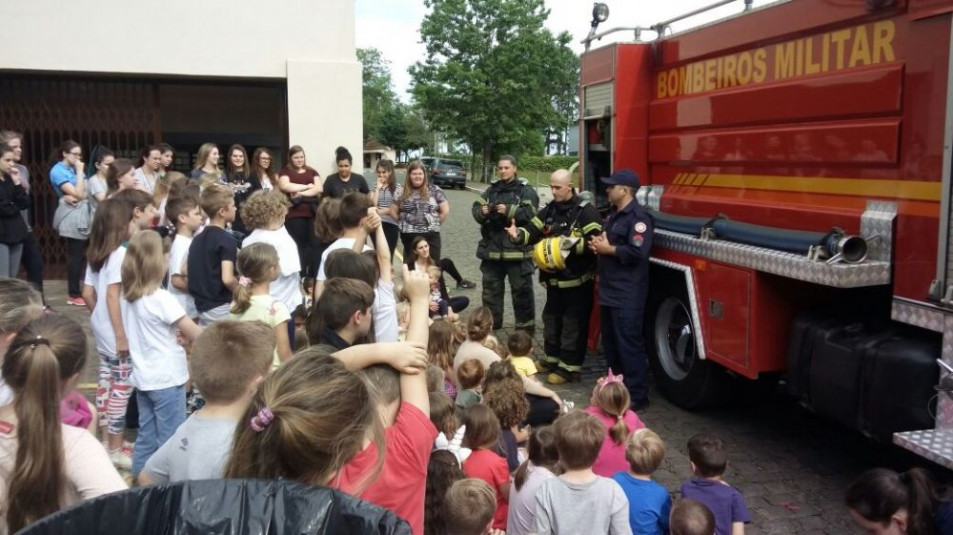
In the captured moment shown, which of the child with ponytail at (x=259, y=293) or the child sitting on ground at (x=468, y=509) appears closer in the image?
the child sitting on ground at (x=468, y=509)

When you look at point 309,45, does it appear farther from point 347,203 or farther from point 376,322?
point 376,322

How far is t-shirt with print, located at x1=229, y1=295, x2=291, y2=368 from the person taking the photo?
413 centimetres

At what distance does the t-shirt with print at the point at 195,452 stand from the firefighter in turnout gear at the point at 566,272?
13.4 feet

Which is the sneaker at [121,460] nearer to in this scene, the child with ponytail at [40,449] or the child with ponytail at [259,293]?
the child with ponytail at [259,293]

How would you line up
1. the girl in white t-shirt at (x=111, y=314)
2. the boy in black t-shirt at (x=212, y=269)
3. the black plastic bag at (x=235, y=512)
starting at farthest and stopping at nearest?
1. the boy in black t-shirt at (x=212, y=269)
2. the girl in white t-shirt at (x=111, y=314)
3. the black plastic bag at (x=235, y=512)

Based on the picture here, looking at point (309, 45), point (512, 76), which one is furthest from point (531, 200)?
point (512, 76)

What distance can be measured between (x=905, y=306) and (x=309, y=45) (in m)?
8.33

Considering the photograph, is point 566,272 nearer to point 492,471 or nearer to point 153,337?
point 492,471

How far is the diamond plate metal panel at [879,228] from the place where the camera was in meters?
4.02

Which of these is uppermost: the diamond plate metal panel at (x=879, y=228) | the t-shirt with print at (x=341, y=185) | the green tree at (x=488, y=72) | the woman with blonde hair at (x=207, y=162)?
the green tree at (x=488, y=72)

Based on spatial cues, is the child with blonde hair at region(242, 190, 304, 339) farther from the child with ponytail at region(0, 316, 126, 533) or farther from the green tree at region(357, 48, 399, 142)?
the green tree at region(357, 48, 399, 142)

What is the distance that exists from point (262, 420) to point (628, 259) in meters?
4.16

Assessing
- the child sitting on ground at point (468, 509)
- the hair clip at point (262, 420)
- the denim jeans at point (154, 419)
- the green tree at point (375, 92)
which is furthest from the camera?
the green tree at point (375, 92)

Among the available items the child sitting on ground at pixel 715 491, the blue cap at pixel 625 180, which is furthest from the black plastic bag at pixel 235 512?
the blue cap at pixel 625 180
